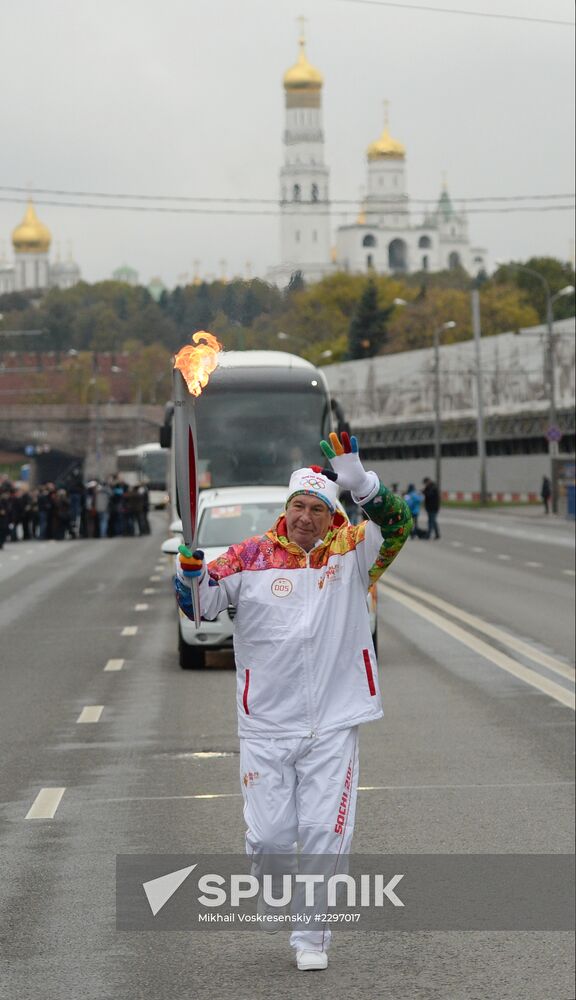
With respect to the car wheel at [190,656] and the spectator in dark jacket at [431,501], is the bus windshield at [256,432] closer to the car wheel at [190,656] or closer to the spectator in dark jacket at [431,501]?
the car wheel at [190,656]

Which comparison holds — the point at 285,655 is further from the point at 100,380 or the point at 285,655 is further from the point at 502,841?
the point at 100,380

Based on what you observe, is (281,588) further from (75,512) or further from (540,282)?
(540,282)

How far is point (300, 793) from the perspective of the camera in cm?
659

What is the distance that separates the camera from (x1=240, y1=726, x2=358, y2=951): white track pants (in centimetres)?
653

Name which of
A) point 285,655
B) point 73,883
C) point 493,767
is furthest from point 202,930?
point 493,767

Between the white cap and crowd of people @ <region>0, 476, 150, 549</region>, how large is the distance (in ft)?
142

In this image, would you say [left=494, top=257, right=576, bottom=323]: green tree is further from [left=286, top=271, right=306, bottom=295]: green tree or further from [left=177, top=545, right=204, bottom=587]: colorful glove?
[left=177, top=545, right=204, bottom=587]: colorful glove

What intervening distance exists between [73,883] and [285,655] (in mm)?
Answer: 2391

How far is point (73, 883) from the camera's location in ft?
27.6

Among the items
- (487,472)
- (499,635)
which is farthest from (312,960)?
(487,472)

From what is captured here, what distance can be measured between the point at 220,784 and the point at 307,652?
495 cm

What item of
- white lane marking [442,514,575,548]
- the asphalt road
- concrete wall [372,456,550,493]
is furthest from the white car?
concrete wall [372,456,550,493]

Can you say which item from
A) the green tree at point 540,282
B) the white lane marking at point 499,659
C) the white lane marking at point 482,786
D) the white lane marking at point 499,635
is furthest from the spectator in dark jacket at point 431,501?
the green tree at point 540,282

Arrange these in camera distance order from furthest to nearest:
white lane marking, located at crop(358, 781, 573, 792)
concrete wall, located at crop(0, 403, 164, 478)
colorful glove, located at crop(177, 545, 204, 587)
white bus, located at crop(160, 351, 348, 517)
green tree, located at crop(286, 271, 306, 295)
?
1. concrete wall, located at crop(0, 403, 164, 478)
2. white bus, located at crop(160, 351, 348, 517)
3. white lane marking, located at crop(358, 781, 573, 792)
4. green tree, located at crop(286, 271, 306, 295)
5. colorful glove, located at crop(177, 545, 204, 587)
